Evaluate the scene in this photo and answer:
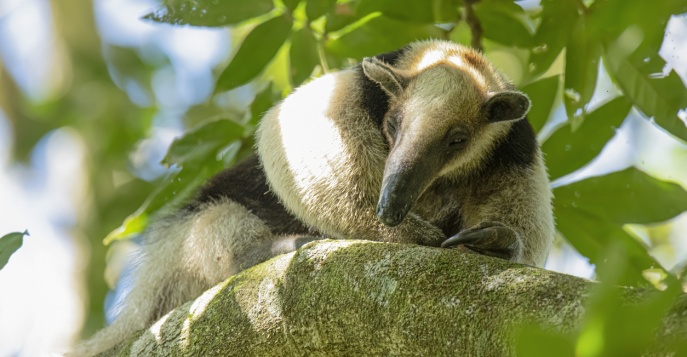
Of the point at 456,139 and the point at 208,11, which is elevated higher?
the point at 208,11

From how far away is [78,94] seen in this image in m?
10.3

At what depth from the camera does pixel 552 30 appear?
499 centimetres

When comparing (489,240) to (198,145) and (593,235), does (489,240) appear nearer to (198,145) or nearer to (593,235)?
(593,235)

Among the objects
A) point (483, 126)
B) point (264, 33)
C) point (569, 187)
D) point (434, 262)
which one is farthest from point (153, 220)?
point (434, 262)

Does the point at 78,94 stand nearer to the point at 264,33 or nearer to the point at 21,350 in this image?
the point at 264,33

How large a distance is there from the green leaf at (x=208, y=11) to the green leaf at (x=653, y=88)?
2293 mm

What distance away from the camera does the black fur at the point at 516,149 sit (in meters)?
4.82

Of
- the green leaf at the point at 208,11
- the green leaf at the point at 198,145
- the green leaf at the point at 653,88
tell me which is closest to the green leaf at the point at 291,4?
the green leaf at the point at 208,11

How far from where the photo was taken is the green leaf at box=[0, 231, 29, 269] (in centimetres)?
327

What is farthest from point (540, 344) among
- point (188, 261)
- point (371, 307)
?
point (188, 261)

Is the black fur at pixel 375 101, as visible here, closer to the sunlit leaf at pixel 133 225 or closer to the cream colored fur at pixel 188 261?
the cream colored fur at pixel 188 261

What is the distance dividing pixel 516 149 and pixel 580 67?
643mm

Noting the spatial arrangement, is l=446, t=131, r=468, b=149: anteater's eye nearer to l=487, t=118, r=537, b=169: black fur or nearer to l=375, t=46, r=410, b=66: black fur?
l=487, t=118, r=537, b=169: black fur

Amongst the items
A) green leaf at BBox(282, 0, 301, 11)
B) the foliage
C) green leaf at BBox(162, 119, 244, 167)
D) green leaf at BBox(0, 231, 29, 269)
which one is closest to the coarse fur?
the foliage
